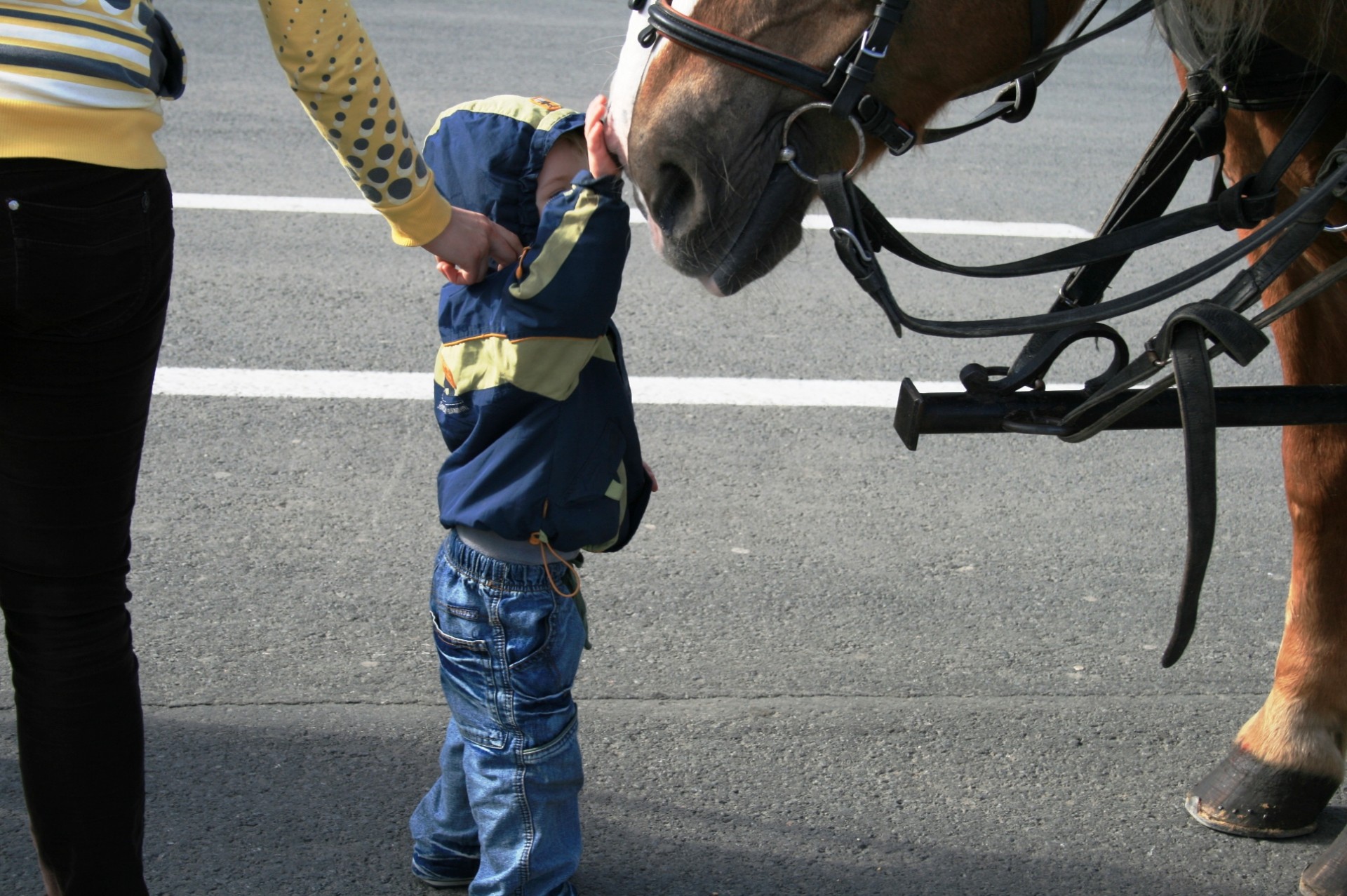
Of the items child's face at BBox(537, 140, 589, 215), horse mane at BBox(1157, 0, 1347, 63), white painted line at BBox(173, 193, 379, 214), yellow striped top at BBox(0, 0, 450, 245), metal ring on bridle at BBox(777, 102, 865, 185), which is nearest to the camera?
yellow striped top at BBox(0, 0, 450, 245)

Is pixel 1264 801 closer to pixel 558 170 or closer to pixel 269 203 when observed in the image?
pixel 558 170

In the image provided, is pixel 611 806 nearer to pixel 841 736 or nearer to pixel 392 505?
pixel 841 736

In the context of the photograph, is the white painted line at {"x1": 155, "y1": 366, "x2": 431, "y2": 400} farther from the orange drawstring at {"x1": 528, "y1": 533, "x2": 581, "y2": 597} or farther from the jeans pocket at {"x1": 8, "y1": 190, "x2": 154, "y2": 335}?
the jeans pocket at {"x1": 8, "y1": 190, "x2": 154, "y2": 335}

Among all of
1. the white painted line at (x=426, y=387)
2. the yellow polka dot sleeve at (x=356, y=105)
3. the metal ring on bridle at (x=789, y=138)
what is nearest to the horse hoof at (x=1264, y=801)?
the metal ring on bridle at (x=789, y=138)

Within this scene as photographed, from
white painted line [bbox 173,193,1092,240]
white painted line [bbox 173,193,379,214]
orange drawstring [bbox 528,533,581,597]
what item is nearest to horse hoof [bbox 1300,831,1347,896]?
orange drawstring [bbox 528,533,581,597]

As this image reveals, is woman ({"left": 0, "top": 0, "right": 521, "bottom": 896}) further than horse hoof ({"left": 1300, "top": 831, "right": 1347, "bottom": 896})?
No

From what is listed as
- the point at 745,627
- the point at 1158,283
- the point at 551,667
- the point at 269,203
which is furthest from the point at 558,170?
the point at 269,203

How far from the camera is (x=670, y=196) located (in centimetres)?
193

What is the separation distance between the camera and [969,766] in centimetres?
266

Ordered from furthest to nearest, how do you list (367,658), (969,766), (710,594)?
1. (710,594)
2. (367,658)
3. (969,766)

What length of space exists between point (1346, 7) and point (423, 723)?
2.00 m

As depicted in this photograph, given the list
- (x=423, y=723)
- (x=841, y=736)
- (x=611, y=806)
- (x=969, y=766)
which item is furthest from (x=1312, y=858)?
(x=423, y=723)

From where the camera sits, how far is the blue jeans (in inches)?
79.9

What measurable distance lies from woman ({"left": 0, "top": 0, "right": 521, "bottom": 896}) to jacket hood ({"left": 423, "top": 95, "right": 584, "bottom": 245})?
58 mm
